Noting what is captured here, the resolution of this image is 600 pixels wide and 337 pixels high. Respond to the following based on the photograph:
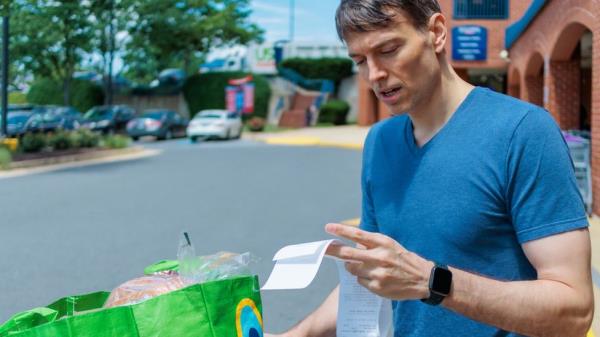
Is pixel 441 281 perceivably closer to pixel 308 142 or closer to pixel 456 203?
pixel 456 203

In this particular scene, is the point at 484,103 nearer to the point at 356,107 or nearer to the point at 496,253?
the point at 496,253

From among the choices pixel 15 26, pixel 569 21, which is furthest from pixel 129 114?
pixel 569 21

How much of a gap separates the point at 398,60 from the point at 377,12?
0.41ft

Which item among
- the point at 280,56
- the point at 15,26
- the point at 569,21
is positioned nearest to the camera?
the point at 569,21

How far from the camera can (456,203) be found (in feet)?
5.51

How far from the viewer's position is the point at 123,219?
386 inches

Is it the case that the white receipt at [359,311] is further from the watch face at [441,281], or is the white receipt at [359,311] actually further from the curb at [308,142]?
the curb at [308,142]

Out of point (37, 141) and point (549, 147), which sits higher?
point (549, 147)

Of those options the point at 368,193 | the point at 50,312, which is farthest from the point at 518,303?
the point at 50,312

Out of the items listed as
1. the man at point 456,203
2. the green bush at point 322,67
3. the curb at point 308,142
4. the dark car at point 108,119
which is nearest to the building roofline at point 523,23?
the curb at point 308,142

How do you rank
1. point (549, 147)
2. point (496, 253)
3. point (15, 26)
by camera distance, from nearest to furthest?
point (549, 147) < point (496, 253) < point (15, 26)

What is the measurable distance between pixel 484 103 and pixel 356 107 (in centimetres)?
4752

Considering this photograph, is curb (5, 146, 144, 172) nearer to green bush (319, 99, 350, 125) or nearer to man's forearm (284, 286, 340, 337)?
man's forearm (284, 286, 340, 337)

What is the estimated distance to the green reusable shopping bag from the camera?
151 centimetres
